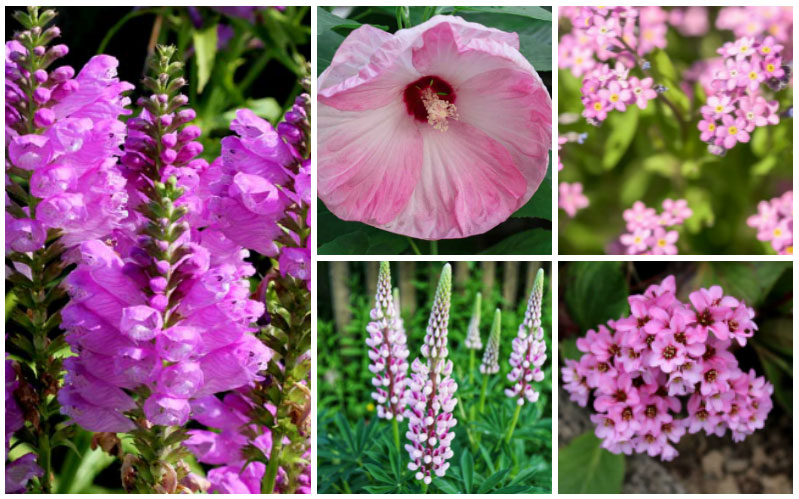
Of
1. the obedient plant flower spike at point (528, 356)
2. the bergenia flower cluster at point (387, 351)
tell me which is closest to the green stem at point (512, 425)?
the obedient plant flower spike at point (528, 356)

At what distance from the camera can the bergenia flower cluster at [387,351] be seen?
3.15ft

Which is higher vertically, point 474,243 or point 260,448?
point 474,243

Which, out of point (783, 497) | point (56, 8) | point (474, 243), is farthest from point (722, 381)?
point (56, 8)

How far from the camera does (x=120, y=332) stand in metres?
0.77

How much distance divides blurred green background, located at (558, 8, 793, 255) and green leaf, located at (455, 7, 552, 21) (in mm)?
283

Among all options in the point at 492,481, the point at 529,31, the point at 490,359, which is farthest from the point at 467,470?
the point at 529,31

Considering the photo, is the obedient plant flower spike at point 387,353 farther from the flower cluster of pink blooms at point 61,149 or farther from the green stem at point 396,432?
the flower cluster of pink blooms at point 61,149

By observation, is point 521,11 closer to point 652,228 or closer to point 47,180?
point 652,228

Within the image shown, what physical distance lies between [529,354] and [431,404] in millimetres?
135

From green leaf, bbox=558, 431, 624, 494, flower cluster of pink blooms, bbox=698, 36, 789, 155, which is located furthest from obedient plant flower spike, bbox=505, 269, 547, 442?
flower cluster of pink blooms, bbox=698, 36, 789, 155

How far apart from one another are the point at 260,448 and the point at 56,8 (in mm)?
688

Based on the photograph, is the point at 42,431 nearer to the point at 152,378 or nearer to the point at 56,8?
the point at 152,378

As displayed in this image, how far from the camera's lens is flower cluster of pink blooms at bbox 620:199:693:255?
116cm

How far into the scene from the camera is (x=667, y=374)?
99cm
